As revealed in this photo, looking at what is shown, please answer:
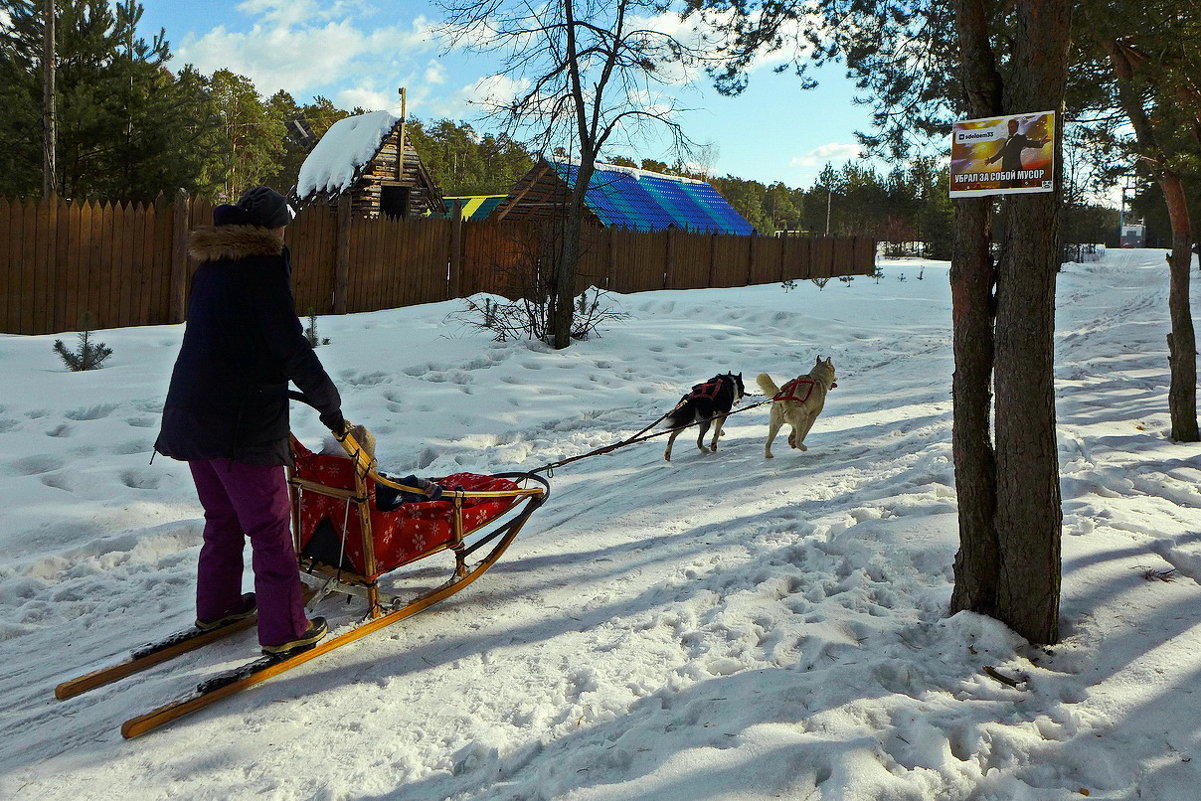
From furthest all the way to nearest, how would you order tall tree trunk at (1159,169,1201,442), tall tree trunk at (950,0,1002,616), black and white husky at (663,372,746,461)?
tall tree trunk at (1159,169,1201,442), black and white husky at (663,372,746,461), tall tree trunk at (950,0,1002,616)

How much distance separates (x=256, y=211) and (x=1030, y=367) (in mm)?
3336

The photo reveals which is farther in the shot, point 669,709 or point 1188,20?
point 1188,20

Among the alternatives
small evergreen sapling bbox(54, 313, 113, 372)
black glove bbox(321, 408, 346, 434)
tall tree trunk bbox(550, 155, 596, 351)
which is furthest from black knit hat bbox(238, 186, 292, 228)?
tall tree trunk bbox(550, 155, 596, 351)

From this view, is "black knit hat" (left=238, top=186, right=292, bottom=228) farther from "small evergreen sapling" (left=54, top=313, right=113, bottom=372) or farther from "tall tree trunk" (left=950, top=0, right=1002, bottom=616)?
"small evergreen sapling" (left=54, top=313, right=113, bottom=372)

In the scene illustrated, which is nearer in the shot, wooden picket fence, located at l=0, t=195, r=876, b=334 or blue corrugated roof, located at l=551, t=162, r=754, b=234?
wooden picket fence, located at l=0, t=195, r=876, b=334

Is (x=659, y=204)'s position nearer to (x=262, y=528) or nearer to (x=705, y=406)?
(x=705, y=406)

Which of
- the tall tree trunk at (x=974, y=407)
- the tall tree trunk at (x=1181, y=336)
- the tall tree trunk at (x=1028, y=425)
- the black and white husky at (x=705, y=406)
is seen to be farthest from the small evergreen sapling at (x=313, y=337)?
the tall tree trunk at (x=1181, y=336)

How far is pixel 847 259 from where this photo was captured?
32.3 meters

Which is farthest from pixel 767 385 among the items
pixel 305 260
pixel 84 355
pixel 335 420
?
pixel 305 260

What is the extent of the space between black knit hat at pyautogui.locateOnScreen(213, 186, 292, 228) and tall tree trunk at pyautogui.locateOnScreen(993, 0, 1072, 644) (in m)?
3.10

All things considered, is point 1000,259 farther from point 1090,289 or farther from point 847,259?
point 1090,289

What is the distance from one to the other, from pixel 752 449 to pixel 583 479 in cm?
175

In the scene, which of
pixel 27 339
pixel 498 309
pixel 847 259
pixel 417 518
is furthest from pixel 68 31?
pixel 847 259

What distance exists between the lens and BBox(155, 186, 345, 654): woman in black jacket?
11.6 feet
